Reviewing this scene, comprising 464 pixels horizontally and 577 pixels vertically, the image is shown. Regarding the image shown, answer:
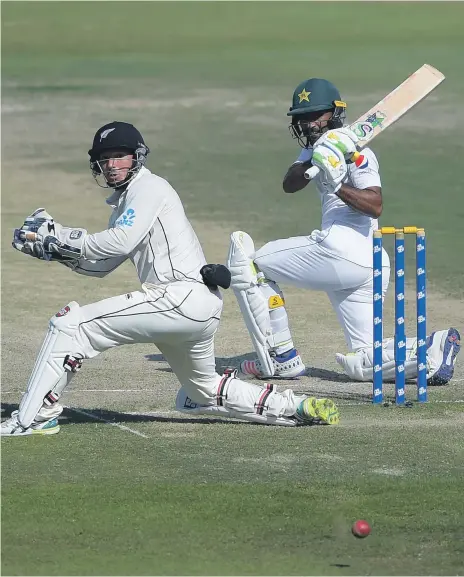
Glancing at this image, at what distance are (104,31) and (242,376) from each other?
29.6 m

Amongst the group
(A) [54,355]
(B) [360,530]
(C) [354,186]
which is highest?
(C) [354,186]

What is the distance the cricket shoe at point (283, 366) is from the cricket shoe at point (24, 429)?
78.3 inches

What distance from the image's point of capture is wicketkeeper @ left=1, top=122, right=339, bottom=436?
25.5 feet

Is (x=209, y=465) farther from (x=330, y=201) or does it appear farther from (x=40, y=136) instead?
(x=40, y=136)

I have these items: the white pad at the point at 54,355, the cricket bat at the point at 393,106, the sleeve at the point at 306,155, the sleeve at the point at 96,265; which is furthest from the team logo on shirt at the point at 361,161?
the white pad at the point at 54,355

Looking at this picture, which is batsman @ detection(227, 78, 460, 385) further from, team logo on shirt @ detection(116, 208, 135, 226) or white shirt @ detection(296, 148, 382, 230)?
team logo on shirt @ detection(116, 208, 135, 226)

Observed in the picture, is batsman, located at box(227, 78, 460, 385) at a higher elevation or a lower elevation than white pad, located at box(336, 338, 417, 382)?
higher

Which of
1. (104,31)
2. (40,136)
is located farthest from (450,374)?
(104,31)

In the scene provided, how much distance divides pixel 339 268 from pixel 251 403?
5.10 ft

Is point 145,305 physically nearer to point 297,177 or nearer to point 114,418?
point 114,418

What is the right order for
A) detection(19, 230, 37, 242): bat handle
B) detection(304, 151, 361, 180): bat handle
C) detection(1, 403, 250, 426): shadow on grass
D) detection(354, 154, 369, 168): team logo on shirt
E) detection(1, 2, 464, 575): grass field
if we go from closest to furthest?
detection(1, 2, 464, 575): grass field
detection(19, 230, 37, 242): bat handle
detection(1, 403, 250, 426): shadow on grass
detection(304, 151, 361, 180): bat handle
detection(354, 154, 369, 168): team logo on shirt

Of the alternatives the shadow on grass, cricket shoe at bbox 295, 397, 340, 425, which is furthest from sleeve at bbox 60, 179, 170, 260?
cricket shoe at bbox 295, 397, 340, 425

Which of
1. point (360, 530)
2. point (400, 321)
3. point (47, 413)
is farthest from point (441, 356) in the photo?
point (360, 530)

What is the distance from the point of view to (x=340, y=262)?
30.7 feet
